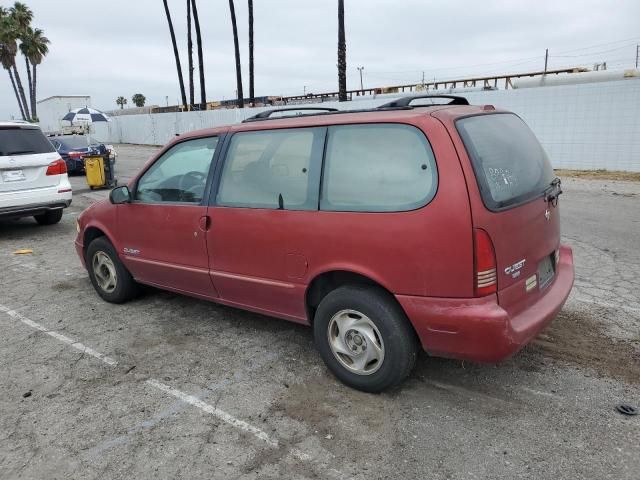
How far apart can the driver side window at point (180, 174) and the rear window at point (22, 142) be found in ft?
15.0

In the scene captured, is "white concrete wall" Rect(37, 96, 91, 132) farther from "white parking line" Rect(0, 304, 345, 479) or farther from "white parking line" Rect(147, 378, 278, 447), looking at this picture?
"white parking line" Rect(147, 378, 278, 447)

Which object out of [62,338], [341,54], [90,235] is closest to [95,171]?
[90,235]

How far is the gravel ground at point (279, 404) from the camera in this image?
2.70 meters

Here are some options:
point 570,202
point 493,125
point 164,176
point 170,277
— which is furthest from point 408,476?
point 570,202

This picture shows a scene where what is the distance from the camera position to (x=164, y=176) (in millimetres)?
4473

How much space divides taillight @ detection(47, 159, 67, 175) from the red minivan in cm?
518

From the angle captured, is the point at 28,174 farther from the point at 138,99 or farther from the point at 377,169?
the point at 138,99

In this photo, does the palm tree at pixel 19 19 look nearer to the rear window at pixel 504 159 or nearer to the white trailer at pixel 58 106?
the white trailer at pixel 58 106

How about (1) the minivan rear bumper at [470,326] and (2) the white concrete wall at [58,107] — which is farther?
(2) the white concrete wall at [58,107]

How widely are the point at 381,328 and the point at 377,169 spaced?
0.94 metres

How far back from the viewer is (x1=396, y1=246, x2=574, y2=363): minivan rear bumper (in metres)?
2.83

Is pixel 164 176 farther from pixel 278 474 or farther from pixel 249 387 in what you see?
pixel 278 474

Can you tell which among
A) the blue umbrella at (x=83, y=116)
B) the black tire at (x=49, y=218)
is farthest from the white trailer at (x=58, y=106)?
the black tire at (x=49, y=218)

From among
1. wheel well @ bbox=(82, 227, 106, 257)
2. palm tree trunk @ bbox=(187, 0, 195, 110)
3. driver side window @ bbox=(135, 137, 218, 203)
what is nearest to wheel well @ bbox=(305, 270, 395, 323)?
driver side window @ bbox=(135, 137, 218, 203)
